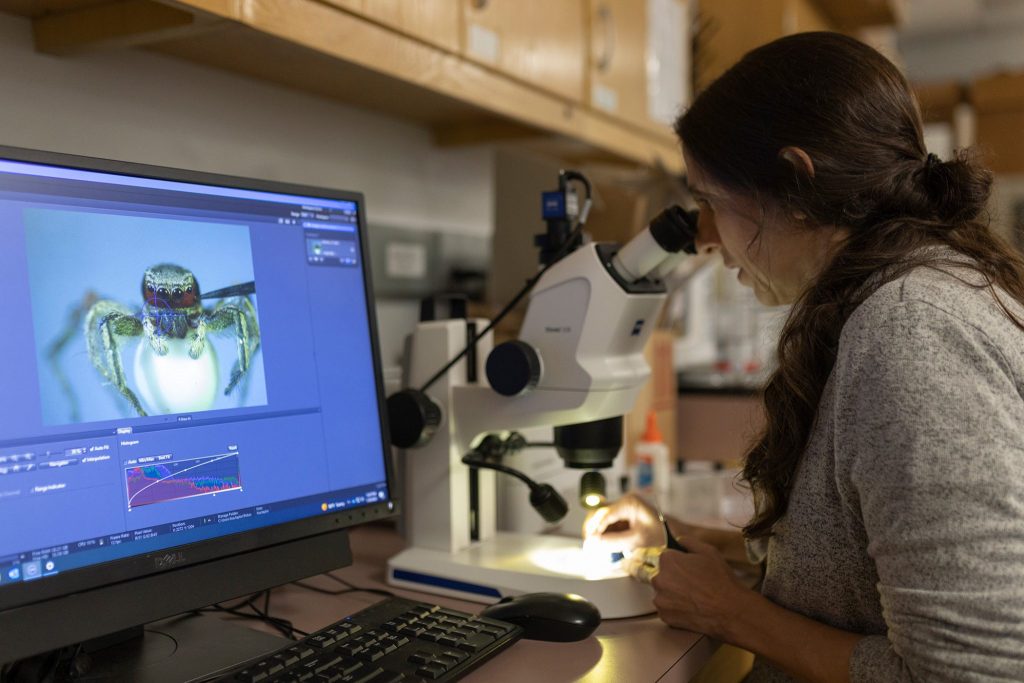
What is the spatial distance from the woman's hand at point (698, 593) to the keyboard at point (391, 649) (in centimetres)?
18

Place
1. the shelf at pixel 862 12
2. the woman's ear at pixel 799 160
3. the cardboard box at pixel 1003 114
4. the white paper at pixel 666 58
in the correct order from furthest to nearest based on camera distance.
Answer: the cardboard box at pixel 1003 114 < the shelf at pixel 862 12 < the white paper at pixel 666 58 < the woman's ear at pixel 799 160

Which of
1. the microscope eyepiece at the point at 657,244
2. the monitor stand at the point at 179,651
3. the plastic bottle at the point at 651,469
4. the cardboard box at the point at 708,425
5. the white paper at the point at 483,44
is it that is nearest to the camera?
the monitor stand at the point at 179,651

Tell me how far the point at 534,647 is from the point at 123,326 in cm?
49

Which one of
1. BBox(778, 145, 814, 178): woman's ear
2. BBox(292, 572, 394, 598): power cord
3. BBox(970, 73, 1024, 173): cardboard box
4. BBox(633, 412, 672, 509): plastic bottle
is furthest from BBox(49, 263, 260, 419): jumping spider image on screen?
BBox(970, 73, 1024, 173): cardboard box

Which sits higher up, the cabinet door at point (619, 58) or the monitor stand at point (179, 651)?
the cabinet door at point (619, 58)

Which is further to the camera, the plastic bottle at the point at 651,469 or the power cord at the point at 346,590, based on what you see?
the plastic bottle at the point at 651,469

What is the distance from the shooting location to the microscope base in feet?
3.10

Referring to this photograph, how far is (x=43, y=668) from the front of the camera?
724mm

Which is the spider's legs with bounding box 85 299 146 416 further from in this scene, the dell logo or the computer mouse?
the computer mouse

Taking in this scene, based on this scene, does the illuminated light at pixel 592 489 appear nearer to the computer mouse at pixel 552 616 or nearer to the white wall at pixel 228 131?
the computer mouse at pixel 552 616

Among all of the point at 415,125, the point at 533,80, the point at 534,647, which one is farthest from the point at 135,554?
the point at 415,125

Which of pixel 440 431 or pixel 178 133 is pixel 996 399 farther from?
pixel 178 133

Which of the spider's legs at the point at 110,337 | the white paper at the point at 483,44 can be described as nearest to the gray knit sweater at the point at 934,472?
the spider's legs at the point at 110,337

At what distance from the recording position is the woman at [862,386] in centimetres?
66
